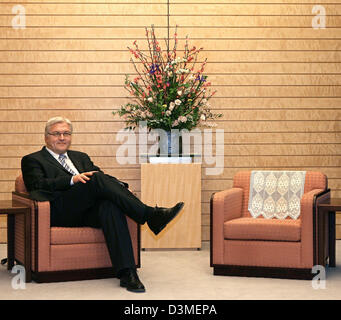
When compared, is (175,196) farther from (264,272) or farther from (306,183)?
(264,272)

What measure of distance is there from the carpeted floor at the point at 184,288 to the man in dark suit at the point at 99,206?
6.9 inches

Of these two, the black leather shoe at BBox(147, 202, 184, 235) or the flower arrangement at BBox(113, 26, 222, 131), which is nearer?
the black leather shoe at BBox(147, 202, 184, 235)

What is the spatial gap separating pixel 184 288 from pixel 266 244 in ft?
2.30

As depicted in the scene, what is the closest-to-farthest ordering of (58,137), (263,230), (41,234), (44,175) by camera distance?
(41,234) → (263,230) → (44,175) → (58,137)

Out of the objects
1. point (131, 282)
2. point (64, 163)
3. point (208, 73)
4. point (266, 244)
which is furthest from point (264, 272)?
point (208, 73)

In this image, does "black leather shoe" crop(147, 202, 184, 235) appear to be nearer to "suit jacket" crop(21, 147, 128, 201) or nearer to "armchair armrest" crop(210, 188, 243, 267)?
"armchair armrest" crop(210, 188, 243, 267)

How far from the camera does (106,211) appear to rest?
3.86 m

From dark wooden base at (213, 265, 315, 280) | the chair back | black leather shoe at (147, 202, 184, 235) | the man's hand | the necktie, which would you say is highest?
the necktie

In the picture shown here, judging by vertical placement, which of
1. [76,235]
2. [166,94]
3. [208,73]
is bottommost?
[76,235]

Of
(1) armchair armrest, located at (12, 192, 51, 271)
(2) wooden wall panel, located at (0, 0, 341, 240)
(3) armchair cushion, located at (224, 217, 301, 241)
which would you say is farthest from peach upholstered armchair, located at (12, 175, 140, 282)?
(2) wooden wall panel, located at (0, 0, 341, 240)

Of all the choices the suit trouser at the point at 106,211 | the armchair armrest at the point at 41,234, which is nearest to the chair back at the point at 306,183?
the suit trouser at the point at 106,211

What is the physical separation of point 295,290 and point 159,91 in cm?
231

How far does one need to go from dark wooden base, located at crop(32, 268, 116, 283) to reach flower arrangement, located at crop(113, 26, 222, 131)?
1.63 meters

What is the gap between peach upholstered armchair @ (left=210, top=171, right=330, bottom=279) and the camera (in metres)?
3.91
